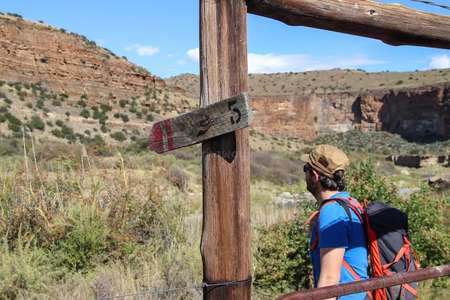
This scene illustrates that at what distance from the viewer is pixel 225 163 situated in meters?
2.54

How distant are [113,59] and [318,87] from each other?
42.8 metres

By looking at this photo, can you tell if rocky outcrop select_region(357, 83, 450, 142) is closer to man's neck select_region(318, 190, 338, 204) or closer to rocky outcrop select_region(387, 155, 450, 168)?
rocky outcrop select_region(387, 155, 450, 168)

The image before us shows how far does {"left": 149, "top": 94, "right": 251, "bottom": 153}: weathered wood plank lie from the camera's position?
8.00ft

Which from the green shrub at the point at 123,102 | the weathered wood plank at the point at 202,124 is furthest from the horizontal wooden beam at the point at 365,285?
the green shrub at the point at 123,102

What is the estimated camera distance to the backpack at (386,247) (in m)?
2.65

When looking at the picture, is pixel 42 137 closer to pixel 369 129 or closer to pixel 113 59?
pixel 113 59

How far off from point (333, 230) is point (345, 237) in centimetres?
7

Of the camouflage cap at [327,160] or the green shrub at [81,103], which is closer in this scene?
the camouflage cap at [327,160]

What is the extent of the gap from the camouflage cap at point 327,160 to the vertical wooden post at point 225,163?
43cm

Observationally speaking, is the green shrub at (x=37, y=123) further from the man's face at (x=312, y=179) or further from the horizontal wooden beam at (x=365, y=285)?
the horizontal wooden beam at (x=365, y=285)

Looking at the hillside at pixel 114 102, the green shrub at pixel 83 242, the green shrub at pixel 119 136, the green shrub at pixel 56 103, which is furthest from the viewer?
the green shrub at pixel 56 103

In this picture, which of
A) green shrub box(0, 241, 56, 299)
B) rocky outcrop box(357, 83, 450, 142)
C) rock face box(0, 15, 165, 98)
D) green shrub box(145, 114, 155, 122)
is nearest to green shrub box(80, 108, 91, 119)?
rock face box(0, 15, 165, 98)

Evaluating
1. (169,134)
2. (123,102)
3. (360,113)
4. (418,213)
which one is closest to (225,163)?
(169,134)

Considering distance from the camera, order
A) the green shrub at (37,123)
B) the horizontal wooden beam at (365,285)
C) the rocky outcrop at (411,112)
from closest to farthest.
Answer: the horizontal wooden beam at (365,285) → the green shrub at (37,123) → the rocky outcrop at (411,112)
